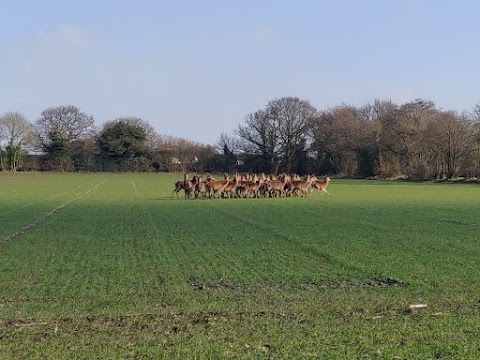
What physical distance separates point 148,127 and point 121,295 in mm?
105331

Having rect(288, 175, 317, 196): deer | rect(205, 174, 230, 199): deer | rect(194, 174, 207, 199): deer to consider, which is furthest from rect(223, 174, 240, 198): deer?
rect(288, 175, 317, 196): deer

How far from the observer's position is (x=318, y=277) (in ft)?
41.2

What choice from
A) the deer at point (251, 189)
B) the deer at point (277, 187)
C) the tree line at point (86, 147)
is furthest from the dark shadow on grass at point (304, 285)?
the tree line at point (86, 147)

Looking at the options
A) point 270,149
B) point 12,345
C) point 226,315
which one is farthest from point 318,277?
point 270,149

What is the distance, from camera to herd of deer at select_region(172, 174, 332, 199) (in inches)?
1563

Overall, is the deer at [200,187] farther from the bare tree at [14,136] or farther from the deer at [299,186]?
the bare tree at [14,136]

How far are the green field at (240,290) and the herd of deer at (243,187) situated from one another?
16452 millimetres

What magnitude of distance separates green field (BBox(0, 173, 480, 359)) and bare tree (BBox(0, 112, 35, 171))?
8725 cm

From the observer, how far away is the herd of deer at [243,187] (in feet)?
130

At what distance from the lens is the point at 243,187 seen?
41.1 metres

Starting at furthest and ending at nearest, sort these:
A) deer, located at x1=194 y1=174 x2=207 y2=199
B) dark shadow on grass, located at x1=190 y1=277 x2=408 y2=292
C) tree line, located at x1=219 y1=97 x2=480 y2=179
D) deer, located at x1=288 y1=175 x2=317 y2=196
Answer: tree line, located at x1=219 y1=97 x2=480 y2=179 < deer, located at x1=288 y1=175 x2=317 y2=196 < deer, located at x1=194 y1=174 x2=207 y2=199 < dark shadow on grass, located at x1=190 y1=277 x2=408 y2=292

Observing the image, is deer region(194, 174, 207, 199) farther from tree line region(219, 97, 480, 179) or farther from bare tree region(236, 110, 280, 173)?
bare tree region(236, 110, 280, 173)

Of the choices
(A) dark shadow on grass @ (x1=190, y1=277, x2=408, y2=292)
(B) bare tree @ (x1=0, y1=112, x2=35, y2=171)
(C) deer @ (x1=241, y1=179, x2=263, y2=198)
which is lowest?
(A) dark shadow on grass @ (x1=190, y1=277, x2=408, y2=292)

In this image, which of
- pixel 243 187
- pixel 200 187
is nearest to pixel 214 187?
pixel 200 187
